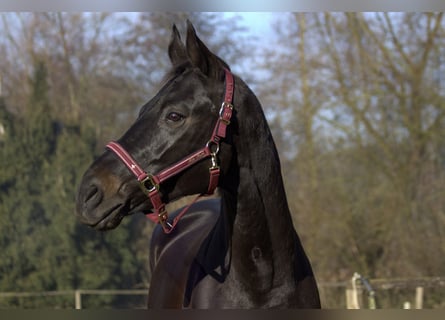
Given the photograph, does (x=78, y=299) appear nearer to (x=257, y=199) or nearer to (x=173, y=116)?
(x=257, y=199)

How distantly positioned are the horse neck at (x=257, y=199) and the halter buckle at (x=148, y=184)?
437mm

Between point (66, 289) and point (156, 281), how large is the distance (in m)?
10.4

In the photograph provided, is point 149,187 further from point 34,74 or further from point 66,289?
point 34,74

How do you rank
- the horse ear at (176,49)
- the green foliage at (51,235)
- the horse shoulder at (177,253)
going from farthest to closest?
the green foliage at (51,235) < the horse shoulder at (177,253) < the horse ear at (176,49)

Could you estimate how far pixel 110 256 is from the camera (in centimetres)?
1441

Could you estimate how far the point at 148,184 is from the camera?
285 cm

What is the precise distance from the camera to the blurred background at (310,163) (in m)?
13.2

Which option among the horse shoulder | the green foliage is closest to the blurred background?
the green foliage

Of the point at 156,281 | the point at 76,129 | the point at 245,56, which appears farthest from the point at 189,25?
the point at 76,129

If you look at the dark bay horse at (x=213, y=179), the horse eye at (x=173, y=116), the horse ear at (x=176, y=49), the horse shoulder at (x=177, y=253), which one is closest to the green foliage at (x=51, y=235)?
the horse shoulder at (x=177, y=253)

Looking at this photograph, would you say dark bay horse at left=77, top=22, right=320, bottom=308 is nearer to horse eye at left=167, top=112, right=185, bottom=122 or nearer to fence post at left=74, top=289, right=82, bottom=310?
horse eye at left=167, top=112, right=185, bottom=122

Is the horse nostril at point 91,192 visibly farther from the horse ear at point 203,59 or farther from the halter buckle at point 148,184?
the horse ear at point 203,59

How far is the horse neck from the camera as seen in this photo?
3.05m

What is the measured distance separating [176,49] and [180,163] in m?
0.64
